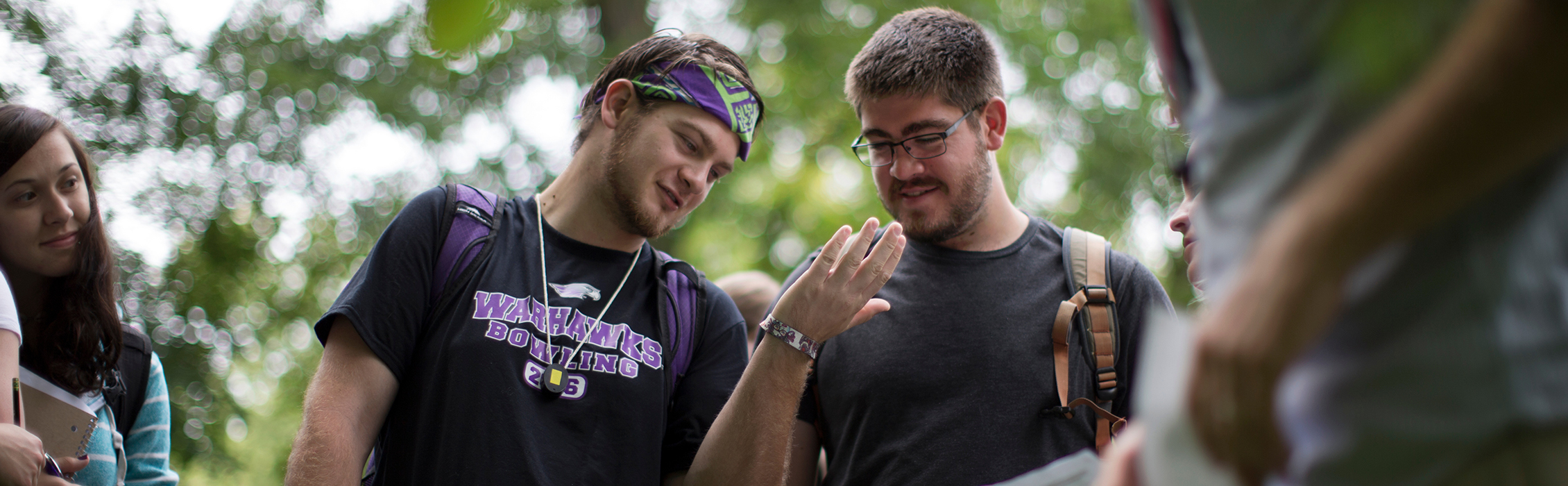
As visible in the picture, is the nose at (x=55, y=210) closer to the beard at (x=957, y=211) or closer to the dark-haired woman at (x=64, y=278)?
the dark-haired woman at (x=64, y=278)

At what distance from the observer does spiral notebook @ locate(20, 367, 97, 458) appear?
2.74m

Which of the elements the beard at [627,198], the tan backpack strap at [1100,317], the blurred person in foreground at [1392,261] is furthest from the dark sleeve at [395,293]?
the blurred person in foreground at [1392,261]

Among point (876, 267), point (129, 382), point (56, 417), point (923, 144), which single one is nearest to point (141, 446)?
point (129, 382)

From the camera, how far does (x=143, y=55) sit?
7.29 m

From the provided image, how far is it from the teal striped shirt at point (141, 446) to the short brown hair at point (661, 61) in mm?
1631

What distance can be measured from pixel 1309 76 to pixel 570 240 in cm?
242

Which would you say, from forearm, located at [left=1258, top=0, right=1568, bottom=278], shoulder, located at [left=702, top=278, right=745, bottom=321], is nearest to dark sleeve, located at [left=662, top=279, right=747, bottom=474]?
shoulder, located at [left=702, top=278, right=745, bottom=321]

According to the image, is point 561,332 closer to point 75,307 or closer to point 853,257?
point 853,257

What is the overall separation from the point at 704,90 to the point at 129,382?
2.11m

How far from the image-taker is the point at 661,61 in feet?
10.7

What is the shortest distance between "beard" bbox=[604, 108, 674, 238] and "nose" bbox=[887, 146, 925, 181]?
76 centimetres

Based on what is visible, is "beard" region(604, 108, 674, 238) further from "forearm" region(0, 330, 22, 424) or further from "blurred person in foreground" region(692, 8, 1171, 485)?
"forearm" region(0, 330, 22, 424)

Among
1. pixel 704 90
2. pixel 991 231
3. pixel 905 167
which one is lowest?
pixel 991 231

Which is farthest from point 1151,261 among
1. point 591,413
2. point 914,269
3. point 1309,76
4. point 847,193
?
point 1309,76
